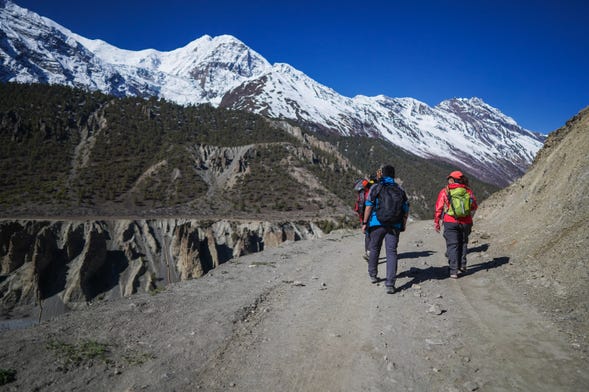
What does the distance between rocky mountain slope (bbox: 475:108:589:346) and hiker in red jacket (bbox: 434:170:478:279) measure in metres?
1.15

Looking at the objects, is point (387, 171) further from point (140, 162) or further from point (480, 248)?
point (140, 162)

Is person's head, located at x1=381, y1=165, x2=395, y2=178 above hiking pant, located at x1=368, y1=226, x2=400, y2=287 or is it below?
above

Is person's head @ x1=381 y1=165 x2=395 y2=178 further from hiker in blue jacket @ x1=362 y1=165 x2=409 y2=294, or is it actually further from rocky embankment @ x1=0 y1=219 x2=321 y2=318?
rocky embankment @ x1=0 y1=219 x2=321 y2=318

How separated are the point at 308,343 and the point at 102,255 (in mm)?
37797

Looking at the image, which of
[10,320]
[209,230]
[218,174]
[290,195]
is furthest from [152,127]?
[10,320]

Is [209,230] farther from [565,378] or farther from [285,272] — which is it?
[565,378]

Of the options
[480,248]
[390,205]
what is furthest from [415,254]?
[390,205]

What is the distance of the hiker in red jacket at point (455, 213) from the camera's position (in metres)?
7.25

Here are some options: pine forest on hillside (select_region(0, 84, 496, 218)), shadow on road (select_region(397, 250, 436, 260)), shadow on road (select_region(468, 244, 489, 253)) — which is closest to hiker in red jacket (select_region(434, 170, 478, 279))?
shadow on road (select_region(397, 250, 436, 260))

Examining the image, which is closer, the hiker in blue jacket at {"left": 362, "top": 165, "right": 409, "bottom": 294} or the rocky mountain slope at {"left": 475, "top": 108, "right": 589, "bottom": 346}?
the rocky mountain slope at {"left": 475, "top": 108, "right": 589, "bottom": 346}

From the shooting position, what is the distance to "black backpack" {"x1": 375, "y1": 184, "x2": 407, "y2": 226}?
647 centimetres

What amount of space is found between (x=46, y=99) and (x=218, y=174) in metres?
56.9

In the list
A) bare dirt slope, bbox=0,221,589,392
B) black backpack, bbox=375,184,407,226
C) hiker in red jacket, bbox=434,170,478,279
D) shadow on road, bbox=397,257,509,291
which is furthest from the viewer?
shadow on road, bbox=397,257,509,291

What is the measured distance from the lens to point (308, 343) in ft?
14.5
